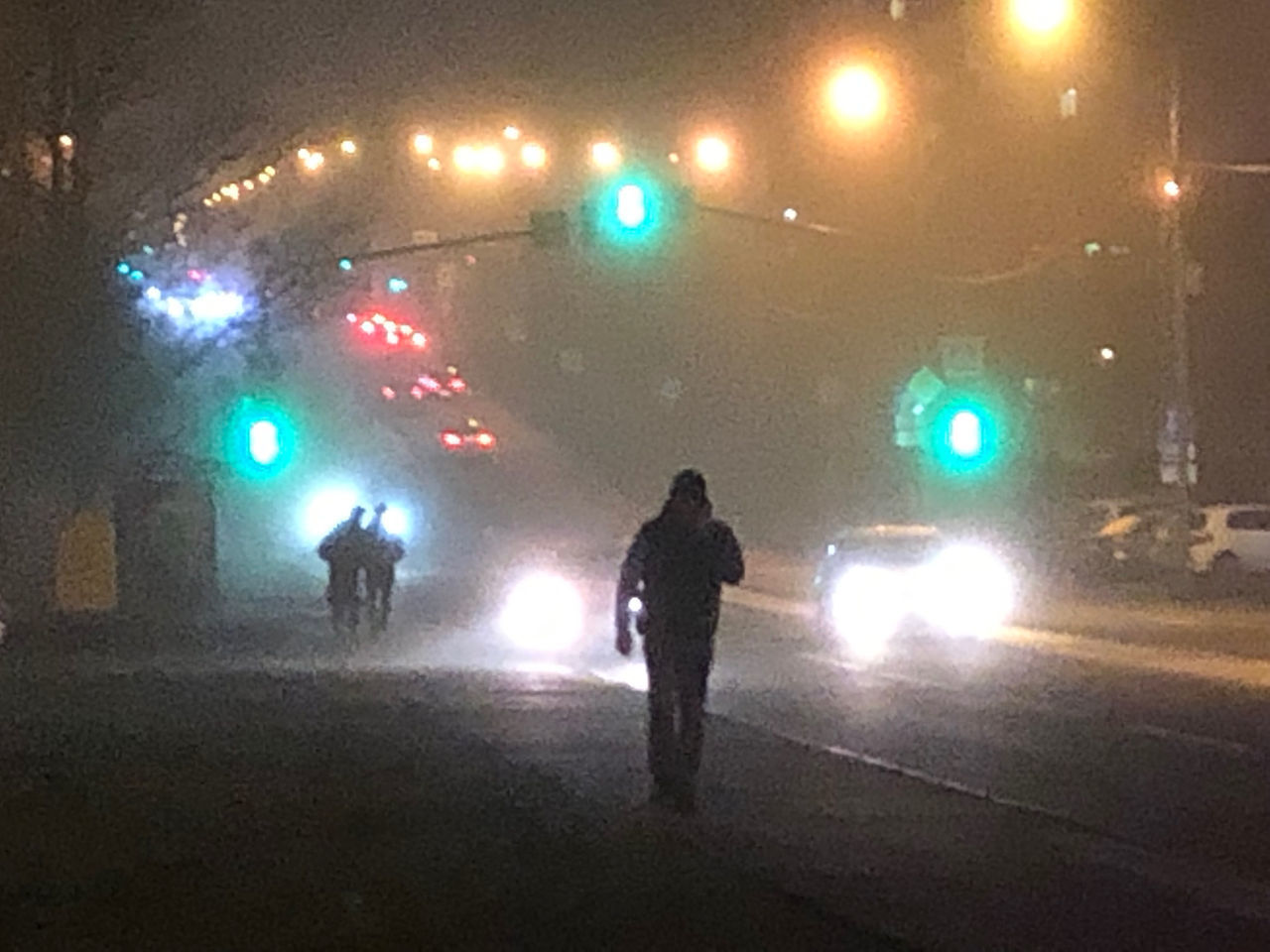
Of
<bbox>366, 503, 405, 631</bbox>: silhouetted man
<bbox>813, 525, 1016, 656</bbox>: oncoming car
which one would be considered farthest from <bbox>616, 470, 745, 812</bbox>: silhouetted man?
<bbox>813, 525, 1016, 656</bbox>: oncoming car

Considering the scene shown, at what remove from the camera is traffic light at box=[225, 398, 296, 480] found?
1177 inches

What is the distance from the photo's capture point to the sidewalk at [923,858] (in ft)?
33.2

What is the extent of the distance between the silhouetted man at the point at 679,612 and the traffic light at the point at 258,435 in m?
15.8

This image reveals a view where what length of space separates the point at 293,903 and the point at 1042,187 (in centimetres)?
5542

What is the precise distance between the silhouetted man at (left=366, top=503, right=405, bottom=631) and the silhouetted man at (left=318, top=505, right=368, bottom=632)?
0.15 metres

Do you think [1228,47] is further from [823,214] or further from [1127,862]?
[1127,862]

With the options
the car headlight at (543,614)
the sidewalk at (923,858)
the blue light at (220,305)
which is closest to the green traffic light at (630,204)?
the car headlight at (543,614)

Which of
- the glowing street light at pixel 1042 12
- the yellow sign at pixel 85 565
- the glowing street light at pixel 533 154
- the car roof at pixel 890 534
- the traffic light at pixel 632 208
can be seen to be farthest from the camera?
the glowing street light at pixel 533 154

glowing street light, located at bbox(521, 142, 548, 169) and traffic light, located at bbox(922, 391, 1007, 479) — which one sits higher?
glowing street light, located at bbox(521, 142, 548, 169)

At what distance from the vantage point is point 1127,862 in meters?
12.0

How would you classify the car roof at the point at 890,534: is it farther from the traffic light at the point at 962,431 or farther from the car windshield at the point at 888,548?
the traffic light at the point at 962,431

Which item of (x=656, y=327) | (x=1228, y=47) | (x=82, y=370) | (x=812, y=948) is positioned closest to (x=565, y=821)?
(x=812, y=948)

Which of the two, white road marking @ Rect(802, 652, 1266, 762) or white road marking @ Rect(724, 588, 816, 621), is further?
white road marking @ Rect(724, 588, 816, 621)

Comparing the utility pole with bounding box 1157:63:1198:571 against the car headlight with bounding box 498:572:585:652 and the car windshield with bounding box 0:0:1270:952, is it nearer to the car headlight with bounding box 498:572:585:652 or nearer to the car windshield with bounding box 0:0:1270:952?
the car windshield with bounding box 0:0:1270:952
